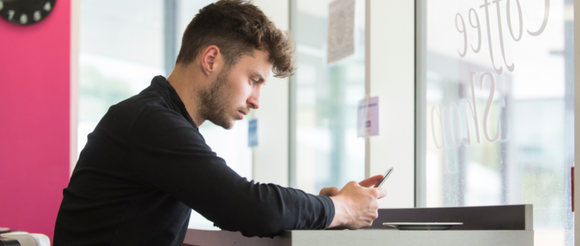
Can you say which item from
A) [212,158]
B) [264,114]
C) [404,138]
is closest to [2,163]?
[264,114]

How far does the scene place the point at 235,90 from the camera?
1256 millimetres

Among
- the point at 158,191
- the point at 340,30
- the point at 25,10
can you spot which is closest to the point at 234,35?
the point at 158,191

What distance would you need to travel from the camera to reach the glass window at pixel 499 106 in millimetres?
1473

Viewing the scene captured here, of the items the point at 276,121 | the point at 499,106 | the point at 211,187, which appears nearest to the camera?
the point at 211,187

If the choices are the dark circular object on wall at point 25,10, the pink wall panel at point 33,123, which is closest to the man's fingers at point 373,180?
the pink wall panel at point 33,123

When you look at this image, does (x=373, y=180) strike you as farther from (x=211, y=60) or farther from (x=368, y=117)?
(x=368, y=117)

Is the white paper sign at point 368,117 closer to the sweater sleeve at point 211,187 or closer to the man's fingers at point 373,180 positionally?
the man's fingers at point 373,180

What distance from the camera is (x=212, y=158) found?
3.07ft

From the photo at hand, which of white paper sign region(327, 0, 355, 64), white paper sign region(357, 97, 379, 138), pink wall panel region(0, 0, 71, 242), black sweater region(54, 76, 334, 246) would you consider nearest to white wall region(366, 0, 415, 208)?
white paper sign region(357, 97, 379, 138)

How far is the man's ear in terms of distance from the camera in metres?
1.24

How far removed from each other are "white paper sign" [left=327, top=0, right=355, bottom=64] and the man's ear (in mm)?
1185

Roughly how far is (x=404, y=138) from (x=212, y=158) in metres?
1.18

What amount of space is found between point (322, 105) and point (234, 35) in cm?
156

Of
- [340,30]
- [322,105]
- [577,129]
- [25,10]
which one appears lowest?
[577,129]
